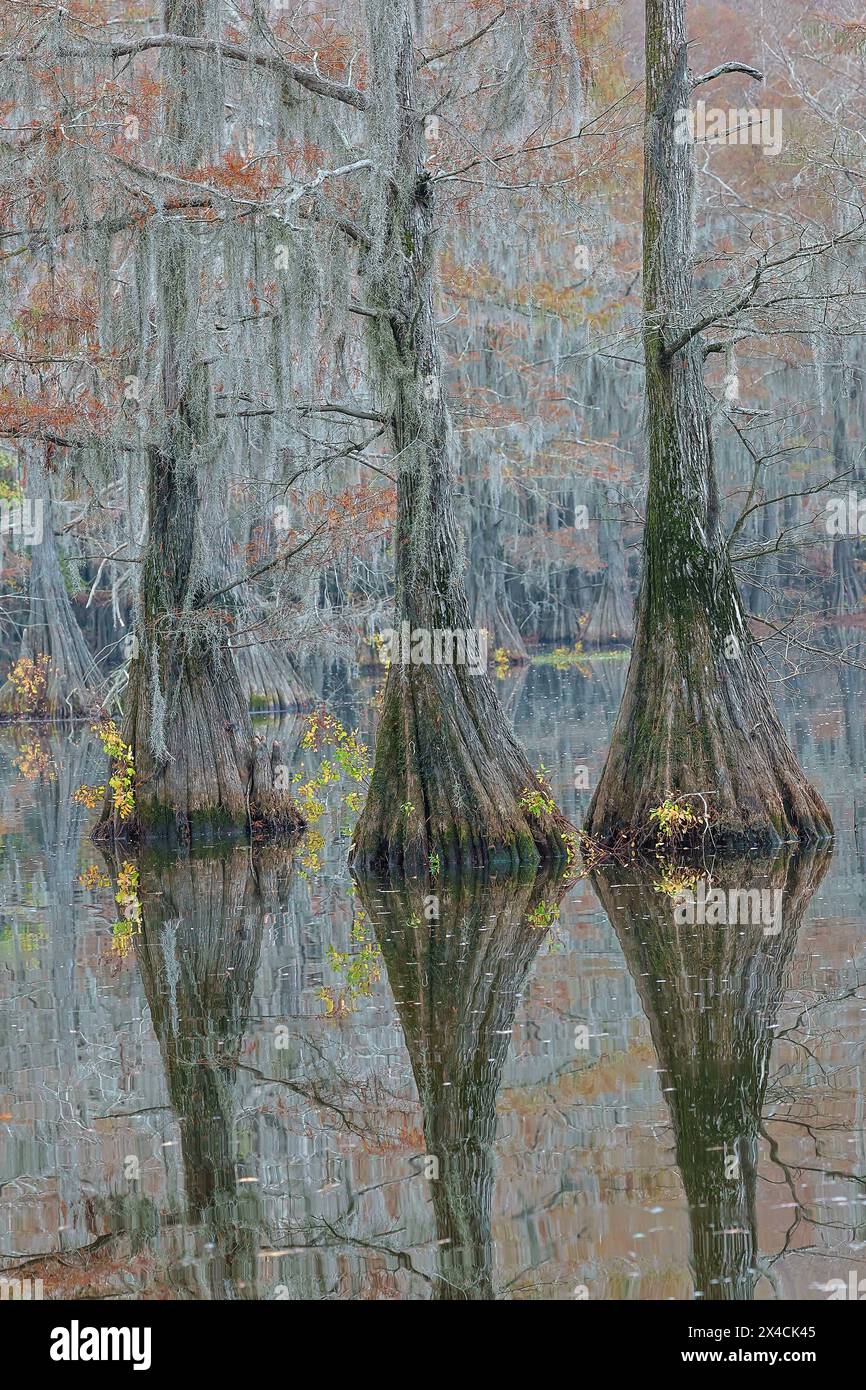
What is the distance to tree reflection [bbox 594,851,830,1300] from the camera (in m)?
4.81

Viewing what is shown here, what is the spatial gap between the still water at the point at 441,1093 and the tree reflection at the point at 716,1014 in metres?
0.02

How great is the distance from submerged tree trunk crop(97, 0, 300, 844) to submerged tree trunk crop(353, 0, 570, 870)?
1.86 metres

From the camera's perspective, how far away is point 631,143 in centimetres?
2175

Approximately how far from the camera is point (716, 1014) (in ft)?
23.1

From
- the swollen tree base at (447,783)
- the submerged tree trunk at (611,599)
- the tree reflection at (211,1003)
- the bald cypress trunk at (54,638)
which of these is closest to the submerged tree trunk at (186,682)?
the tree reflection at (211,1003)

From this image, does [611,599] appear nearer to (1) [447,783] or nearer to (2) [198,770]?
(2) [198,770]

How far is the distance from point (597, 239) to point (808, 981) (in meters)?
21.3

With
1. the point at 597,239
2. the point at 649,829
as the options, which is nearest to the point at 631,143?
the point at 597,239

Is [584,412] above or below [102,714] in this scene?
above

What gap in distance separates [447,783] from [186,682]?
3.28m

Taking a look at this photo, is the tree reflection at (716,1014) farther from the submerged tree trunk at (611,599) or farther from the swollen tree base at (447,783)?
the submerged tree trunk at (611,599)

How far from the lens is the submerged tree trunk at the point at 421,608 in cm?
1131

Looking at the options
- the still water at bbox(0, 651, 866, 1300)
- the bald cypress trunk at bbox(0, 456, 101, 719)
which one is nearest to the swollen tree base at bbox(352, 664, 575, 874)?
the still water at bbox(0, 651, 866, 1300)
